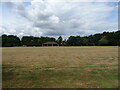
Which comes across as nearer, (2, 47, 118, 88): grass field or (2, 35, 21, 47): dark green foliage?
(2, 47, 118, 88): grass field

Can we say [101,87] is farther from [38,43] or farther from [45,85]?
[38,43]

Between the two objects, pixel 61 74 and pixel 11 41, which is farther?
pixel 11 41

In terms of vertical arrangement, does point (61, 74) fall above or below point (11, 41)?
below

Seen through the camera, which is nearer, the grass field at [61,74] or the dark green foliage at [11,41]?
the grass field at [61,74]

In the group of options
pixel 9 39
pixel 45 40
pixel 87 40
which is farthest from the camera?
pixel 45 40

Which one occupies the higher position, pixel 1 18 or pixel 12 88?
pixel 1 18

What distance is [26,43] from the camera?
7125 centimetres

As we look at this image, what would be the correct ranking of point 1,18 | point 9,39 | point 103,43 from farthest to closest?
point 9,39 → point 103,43 → point 1,18

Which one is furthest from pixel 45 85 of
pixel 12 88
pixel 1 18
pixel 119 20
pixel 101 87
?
pixel 119 20

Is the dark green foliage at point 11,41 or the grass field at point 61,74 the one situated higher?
the dark green foliage at point 11,41

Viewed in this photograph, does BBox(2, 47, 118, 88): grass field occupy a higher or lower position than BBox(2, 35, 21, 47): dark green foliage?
lower

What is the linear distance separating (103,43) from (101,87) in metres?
62.2

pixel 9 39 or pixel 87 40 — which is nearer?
pixel 9 39

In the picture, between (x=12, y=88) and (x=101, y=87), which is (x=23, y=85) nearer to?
(x=12, y=88)
